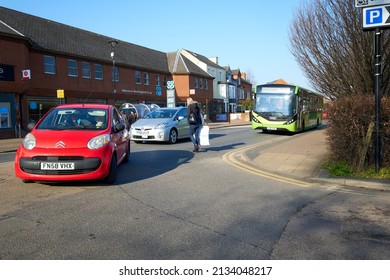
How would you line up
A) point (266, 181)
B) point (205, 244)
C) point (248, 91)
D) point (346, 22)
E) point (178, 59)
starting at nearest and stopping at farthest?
point (205, 244) → point (266, 181) → point (346, 22) → point (178, 59) → point (248, 91)

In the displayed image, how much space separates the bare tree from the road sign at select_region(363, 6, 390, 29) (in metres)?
3.06

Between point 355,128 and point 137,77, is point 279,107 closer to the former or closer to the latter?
point 355,128

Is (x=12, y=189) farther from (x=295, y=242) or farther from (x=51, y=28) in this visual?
(x=51, y=28)

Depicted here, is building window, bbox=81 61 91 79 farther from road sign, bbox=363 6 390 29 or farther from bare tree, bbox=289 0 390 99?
road sign, bbox=363 6 390 29

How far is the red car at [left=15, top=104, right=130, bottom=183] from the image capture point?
234 inches

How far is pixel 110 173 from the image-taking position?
21.3 ft

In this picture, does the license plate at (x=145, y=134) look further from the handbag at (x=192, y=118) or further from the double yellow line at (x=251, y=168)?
the double yellow line at (x=251, y=168)

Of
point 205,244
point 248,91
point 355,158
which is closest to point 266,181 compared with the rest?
point 355,158

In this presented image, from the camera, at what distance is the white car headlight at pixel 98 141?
622 centimetres

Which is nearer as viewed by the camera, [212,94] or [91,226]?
[91,226]

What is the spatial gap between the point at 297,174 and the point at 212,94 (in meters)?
45.9

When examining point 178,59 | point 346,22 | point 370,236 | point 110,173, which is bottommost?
point 370,236

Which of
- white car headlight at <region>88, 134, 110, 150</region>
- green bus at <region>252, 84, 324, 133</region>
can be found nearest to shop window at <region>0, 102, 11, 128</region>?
green bus at <region>252, 84, 324, 133</region>

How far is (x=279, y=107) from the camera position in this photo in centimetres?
1980
